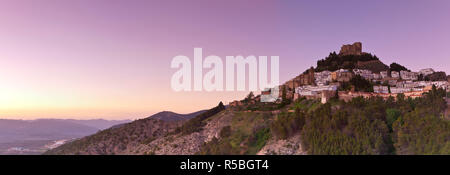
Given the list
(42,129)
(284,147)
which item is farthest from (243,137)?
(42,129)

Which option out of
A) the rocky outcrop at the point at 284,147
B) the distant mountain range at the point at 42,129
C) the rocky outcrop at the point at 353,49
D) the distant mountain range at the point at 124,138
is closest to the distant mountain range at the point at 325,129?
the rocky outcrop at the point at 284,147

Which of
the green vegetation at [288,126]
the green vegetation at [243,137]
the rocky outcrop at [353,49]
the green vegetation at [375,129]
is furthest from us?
the rocky outcrop at [353,49]

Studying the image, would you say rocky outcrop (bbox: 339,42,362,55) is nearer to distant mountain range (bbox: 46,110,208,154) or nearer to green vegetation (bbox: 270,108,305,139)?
distant mountain range (bbox: 46,110,208,154)

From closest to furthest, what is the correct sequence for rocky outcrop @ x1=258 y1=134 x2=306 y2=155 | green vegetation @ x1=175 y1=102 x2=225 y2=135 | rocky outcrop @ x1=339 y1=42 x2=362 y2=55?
rocky outcrop @ x1=258 y1=134 x2=306 y2=155, green vegetation @ x1=175 y1=102 x2=225 y2=135, rocky outcrop @ x1=339 y1=42 x2=362 y2=55

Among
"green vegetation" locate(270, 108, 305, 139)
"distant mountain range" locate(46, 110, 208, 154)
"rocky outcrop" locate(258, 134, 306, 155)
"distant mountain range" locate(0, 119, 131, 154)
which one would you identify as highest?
"green vegetation" locate(270, 108, 305, 139)

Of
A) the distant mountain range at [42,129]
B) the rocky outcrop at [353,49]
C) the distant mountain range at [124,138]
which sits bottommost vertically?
the distant mountain range at [42,129]

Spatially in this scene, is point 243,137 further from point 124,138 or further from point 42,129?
point 42,129

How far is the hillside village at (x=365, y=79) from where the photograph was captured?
53469 mm

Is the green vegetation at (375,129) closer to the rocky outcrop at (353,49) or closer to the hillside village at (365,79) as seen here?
the hillside village at (365,79)

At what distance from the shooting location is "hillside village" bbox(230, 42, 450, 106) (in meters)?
53.5

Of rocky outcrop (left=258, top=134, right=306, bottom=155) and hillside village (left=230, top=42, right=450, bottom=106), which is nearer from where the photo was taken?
rocky outcrop (left=258, top=134, right=306, bottom=155)

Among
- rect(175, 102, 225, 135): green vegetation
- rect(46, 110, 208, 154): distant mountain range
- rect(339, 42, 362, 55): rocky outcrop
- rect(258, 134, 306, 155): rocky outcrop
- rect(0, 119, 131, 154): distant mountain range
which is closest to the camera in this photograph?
rect(258, 134, 306, 155): rocky outcrop

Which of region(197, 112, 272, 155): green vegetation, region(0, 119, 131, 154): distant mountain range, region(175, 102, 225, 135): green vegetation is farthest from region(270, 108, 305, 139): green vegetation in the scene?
region(0, 119, 131, 154): distant mountain range
